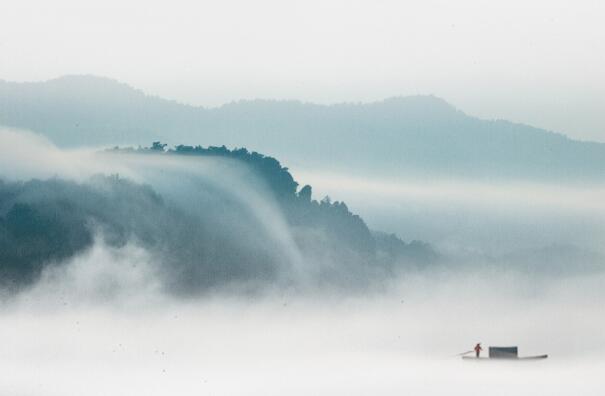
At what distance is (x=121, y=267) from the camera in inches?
213

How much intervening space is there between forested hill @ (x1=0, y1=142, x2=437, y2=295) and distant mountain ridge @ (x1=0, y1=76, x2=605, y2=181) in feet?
0.38

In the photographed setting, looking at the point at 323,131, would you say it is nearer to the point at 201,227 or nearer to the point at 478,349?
the point at 201,227

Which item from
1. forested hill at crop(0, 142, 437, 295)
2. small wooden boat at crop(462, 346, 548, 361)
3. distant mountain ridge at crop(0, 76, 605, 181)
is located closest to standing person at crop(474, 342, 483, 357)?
Result: small wooden boat at crop(462, 346, 548, 361)

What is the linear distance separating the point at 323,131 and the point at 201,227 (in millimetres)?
803

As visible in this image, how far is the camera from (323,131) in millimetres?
5492

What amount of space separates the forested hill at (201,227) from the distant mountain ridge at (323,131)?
117mm

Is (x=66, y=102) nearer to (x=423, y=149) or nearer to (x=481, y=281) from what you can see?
Answer: (x=423, y=149)

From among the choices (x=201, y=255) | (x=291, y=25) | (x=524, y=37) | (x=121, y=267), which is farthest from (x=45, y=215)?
(x=524, y=37)

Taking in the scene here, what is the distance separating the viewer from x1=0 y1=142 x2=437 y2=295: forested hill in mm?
5422

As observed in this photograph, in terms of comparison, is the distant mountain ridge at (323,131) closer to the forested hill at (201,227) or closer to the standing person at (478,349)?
the forested hill at (201,227)

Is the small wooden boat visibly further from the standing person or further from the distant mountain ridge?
the distant mountain ridge

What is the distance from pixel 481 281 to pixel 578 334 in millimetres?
546

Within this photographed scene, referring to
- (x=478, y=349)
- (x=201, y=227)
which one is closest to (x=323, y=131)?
(x=201, y=227)

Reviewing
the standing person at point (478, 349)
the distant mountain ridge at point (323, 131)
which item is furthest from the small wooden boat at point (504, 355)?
the distant mountain ridge at point (323, 131)
